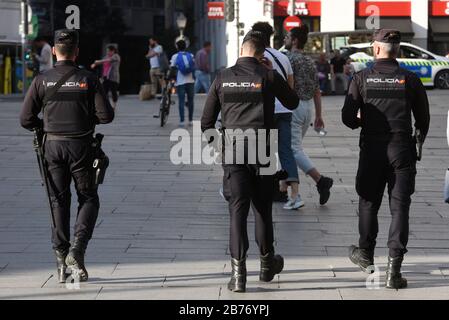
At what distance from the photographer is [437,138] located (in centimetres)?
1950

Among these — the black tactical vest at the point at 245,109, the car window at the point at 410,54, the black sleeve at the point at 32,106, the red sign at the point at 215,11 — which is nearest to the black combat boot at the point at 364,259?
the black tactical vest at the point at 245,109

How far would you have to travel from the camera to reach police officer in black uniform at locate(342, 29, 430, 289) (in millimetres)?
7633

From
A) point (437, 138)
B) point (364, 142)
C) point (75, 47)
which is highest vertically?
point (75, 47)

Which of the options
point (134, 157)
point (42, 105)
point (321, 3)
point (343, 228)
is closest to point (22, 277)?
point (42, 105)

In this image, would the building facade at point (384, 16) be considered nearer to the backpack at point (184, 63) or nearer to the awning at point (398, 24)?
the awning at point (398, 24)

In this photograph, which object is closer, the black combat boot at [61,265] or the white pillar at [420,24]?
the black combat boot at [61,265]

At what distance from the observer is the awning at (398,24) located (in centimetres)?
4778

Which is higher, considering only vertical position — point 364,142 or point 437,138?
point 364,142

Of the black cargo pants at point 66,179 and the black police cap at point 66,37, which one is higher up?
the black police cap at point 66,37

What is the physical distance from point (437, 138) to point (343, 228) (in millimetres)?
9707

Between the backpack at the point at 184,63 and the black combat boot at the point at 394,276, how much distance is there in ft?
46.0
